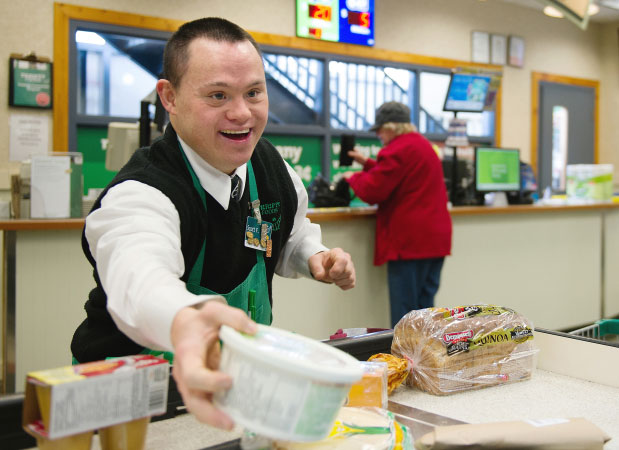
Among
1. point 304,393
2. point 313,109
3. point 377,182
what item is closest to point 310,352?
point 304,393

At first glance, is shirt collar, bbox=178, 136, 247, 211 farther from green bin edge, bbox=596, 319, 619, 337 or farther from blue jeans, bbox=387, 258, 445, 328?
blue jeans, bbox=387, 258, 445, 328

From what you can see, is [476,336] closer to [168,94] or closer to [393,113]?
[168,94]

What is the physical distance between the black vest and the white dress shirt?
0.04m

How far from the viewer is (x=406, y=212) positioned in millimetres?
3811

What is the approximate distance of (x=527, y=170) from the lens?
521 centimetres

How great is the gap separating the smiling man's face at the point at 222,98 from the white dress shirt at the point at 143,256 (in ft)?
0.26

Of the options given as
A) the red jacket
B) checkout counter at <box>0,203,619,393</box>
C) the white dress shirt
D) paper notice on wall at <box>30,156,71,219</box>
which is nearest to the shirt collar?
the white dress shirt

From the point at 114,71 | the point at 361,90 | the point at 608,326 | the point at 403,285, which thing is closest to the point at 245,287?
the point at 608,326

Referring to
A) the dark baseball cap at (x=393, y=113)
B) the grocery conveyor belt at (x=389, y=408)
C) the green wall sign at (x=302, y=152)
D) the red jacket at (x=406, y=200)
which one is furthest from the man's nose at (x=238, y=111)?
the green wall sign at (x=302, y=152)

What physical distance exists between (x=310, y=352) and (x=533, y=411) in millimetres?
685

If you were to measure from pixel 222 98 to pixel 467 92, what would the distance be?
382 centimetres

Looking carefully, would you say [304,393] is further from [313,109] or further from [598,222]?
[313,109]

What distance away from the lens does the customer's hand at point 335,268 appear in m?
1.39

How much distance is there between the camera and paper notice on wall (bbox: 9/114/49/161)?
15.4 ft
